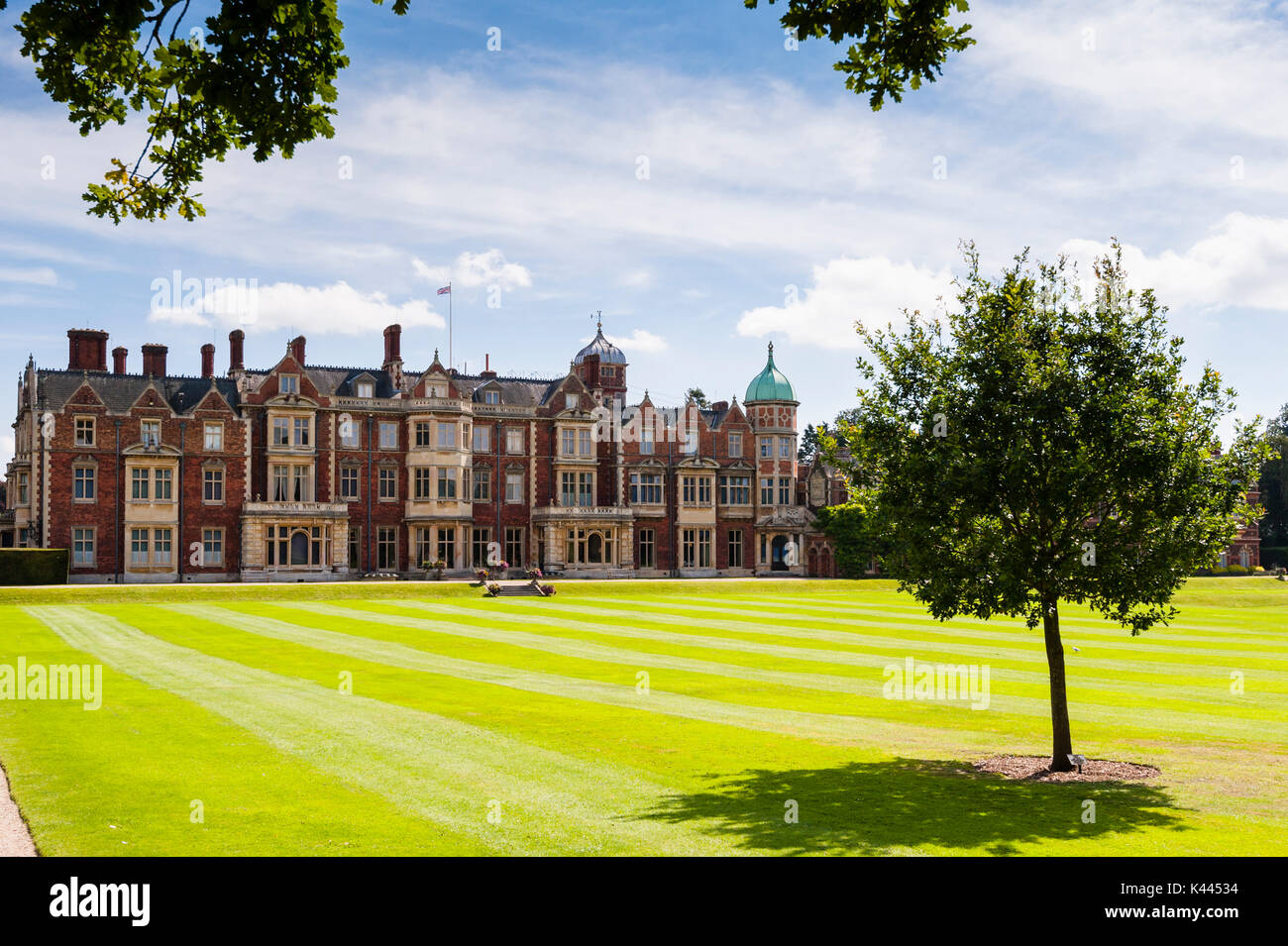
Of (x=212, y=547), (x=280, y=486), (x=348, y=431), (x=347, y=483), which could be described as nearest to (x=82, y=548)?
(x=212, y=547)

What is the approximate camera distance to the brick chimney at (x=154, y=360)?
63.3 m

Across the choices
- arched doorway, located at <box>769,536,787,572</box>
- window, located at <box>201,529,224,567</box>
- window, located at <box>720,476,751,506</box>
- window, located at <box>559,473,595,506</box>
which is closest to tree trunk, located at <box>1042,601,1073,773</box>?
window, located at <box>201,529,224,567</box>

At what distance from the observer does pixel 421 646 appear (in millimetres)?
28781

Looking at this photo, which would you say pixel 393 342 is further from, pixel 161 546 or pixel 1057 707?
pixel 1057 707

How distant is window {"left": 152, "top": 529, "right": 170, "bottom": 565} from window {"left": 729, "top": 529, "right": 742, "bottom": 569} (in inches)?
1439

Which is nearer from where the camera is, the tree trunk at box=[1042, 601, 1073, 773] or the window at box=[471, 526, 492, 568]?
the tree trunk at box=[1042, 601, 1073, 773]

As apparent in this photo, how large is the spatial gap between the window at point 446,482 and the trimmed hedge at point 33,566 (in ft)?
67.9

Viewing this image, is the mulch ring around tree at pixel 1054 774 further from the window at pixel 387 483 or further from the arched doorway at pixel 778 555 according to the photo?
the arched doorway at pixel 778 555

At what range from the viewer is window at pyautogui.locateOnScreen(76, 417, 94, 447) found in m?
58.7

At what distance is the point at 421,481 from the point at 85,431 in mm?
18473

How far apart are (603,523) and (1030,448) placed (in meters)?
56.7

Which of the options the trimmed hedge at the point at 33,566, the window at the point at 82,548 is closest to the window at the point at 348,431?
the window at the point at 82,548

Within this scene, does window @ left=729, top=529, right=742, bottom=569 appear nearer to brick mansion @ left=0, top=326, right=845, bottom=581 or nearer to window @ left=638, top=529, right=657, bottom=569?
brick mansion @ left=0, top=326, right=845, bottom=581

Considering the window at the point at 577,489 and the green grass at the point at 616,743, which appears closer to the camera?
the green grass at the point at 616,743
